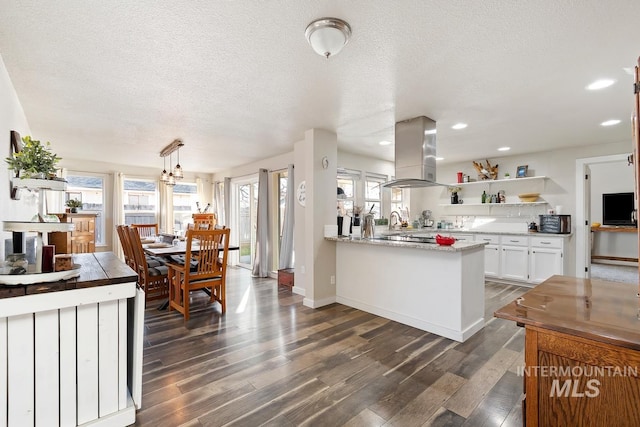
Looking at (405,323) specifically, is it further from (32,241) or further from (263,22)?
(32,241)

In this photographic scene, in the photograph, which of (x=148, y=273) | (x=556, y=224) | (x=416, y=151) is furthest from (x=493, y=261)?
(x=148, y=273)

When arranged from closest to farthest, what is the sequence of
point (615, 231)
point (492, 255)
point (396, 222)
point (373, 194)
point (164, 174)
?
→ point (164, 174)
point (492, 255)
point (373, 194)
point (396, 222)
point (615, 231)

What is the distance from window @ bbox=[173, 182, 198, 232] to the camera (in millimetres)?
7461

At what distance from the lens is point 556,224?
4.88 meters

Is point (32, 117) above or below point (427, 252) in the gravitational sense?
above

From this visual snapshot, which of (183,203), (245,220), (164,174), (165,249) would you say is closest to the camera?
(165,249)

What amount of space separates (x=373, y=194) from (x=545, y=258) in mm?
3116

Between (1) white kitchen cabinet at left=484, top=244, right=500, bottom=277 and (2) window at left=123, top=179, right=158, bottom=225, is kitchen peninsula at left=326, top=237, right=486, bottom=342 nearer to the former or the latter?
(1) white kitchen cabinet at left=484, top=244, right=500, bottom=277

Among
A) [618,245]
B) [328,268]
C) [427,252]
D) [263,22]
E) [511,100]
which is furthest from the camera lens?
[618,245]

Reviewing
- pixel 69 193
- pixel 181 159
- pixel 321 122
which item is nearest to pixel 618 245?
pixel 321 122

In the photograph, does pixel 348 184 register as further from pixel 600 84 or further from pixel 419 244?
pixel 600 84

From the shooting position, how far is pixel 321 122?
3.65 metres

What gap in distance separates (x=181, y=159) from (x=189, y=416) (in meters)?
5.22

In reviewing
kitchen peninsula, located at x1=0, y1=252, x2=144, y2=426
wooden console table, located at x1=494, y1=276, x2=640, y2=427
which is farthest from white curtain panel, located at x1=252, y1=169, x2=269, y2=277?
wooden console table, located at x1=494, y1=276, x2=640, y2=427
